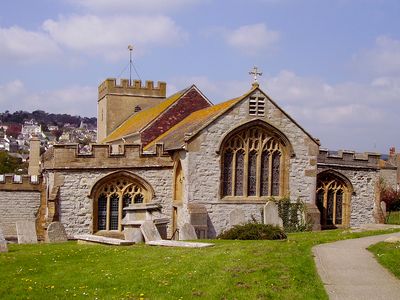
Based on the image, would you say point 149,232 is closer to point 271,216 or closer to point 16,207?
point 271,216

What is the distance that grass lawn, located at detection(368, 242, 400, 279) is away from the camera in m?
12.6

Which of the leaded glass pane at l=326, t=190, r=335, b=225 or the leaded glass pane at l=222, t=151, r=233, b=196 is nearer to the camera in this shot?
the leaded glass pane at l=222, t=151, r=233, b=196

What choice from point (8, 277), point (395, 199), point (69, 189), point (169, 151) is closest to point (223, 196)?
point (169, 151)

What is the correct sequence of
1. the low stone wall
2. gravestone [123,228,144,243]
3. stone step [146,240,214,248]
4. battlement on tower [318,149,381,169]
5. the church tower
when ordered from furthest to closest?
the church tower
battlement on tower [318,149,381,169]
the low stone wall
gravestone [123,228,144,243]
stone step [146,240,214,248]

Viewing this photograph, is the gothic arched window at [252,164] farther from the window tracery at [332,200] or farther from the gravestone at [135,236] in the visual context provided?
the gravestone at [135,236]

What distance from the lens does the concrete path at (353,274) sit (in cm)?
1063

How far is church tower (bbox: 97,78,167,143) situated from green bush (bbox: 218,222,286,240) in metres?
26.0

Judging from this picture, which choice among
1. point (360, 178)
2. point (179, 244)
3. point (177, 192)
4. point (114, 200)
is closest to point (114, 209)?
point (114, 200)

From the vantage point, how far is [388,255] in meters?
13.9

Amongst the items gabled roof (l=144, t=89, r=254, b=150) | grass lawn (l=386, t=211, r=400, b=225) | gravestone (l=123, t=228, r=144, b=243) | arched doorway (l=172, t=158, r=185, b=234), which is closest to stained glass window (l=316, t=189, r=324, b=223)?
grass lawn (l=386, t=211, r=400, b=225)

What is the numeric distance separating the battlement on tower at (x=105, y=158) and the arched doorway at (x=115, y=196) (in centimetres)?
56

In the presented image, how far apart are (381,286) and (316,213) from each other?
15.3 meters

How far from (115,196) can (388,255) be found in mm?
14823

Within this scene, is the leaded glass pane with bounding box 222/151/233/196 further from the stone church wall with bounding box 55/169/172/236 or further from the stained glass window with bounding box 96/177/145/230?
the stone church wall with bounding box 55/169/172/236
